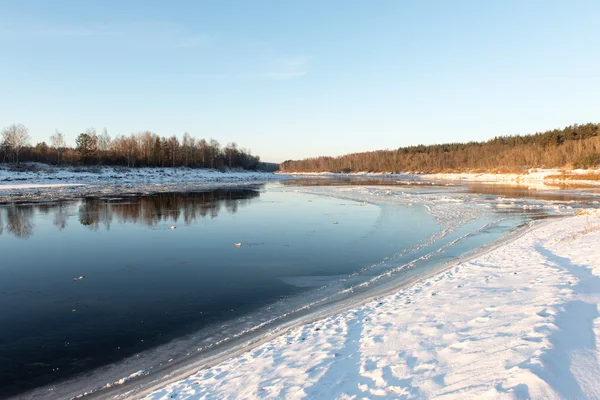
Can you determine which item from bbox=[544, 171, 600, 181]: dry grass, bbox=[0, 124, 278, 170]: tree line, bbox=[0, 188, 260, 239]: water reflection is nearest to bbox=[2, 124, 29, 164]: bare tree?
bbox=[0, 124, 278, 170]: tree line

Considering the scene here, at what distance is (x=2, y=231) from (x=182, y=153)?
288 feet

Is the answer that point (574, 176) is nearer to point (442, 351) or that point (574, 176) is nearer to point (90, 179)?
point (442, 351)

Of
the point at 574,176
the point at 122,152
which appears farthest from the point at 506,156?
the point at 122,152

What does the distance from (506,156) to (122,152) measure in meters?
102

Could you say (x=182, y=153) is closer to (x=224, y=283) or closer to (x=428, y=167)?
(x=428, y=167)

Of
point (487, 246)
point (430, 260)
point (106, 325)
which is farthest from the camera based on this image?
point (487, 246)

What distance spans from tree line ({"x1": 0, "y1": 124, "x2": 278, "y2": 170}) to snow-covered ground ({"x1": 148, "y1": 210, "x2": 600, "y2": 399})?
7359 centimetres

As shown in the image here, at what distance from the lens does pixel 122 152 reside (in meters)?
87.2

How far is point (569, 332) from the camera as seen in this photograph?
197 inches

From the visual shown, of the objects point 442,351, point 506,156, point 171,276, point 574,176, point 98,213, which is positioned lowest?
point 171,276

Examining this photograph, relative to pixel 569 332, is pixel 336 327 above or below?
below

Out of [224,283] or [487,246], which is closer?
[224,283]

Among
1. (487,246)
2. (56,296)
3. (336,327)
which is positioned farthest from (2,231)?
(487,246)

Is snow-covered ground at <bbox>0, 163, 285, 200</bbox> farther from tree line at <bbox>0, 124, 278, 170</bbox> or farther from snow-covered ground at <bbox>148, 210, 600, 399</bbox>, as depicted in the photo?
snow-covered ground at <bbox>148, 210, 600, 399</bbox>
